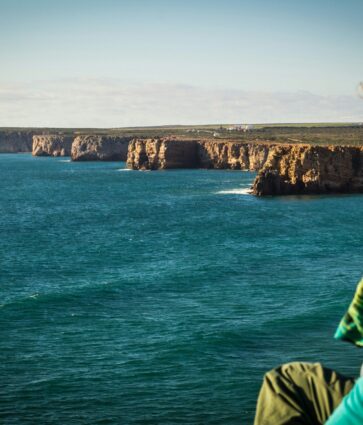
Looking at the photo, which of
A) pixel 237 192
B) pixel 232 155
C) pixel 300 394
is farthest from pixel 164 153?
pixel 300 394

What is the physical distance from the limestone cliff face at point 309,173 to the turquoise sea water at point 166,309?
1755 cm

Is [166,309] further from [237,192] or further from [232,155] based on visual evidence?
[232,155]

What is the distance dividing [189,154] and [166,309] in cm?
11971

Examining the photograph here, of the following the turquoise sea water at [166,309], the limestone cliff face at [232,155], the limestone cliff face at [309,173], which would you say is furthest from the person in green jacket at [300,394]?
the limestone cliff face at [232,155]

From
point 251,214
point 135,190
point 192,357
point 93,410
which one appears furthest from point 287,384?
point 135,190

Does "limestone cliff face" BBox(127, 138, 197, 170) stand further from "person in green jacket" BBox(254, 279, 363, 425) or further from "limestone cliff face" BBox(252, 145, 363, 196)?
"person in green jacket" BBox(254, 279, 363, 425)

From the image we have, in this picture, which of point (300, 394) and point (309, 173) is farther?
point (309, 173)

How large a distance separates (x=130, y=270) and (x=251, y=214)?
31.1m

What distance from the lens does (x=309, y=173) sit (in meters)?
89.2

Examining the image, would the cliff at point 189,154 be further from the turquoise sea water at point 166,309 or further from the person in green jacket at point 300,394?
the person in green jacket at point 300,394

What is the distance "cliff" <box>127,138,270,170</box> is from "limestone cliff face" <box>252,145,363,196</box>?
47.4 m

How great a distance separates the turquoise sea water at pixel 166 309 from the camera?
2139 centimetres

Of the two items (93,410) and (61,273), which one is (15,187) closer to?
(61,273)

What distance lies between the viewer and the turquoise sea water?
21391 millimetres
